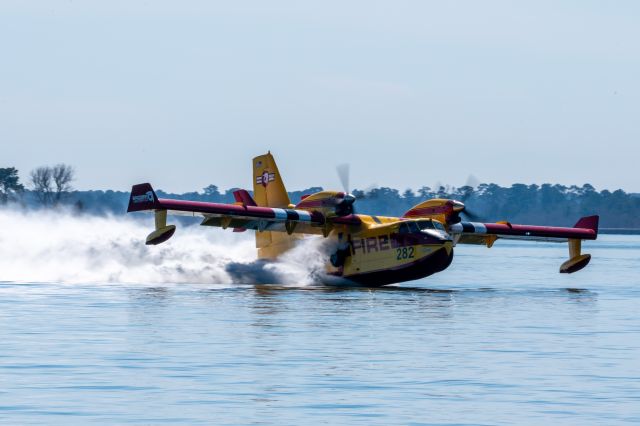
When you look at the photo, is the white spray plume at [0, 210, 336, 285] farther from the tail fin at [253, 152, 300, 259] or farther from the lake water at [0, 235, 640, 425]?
the lake water at [0, 235, 640, 425]

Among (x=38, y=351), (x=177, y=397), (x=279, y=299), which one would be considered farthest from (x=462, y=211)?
(x=177, y=397)

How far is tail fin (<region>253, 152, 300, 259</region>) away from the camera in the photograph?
4900 cm

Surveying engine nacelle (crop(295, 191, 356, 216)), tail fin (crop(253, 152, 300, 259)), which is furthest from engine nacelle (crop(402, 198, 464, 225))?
tail fin (crop(253, 152, 300, 259))

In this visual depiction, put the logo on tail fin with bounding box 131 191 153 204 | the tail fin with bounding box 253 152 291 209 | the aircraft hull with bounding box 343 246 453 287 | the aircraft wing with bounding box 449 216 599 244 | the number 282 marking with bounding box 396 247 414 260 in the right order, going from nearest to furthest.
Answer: the logo on tail fin with bounding box 131 191 153 204, the aircraft hull with bounding box 343 246 453 287, the number 282 marking with bounding box 396 247 414 260, the aircraft wing with bounding box 449 216 599 244, the tail fin with bounding box 253 152 291 209

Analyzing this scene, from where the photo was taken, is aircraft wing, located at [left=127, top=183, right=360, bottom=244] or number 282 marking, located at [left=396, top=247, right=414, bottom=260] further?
number 282 marking, located at [left=396, top=247, right=414, bottom=260]

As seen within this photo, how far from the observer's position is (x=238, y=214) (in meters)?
43.3

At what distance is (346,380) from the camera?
19.4 metres

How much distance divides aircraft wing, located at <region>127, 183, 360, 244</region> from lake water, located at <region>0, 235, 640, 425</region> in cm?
471

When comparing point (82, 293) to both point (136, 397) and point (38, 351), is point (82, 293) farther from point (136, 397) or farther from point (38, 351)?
point (136, 397)

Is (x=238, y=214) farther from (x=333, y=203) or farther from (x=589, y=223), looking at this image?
Answer: (x=589, y=223)

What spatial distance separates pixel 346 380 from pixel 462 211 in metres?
28.2

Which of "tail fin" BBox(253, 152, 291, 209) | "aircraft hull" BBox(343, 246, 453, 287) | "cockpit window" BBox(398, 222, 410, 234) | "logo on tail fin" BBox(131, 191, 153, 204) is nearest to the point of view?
"logo on tail fin" BBox(131, 191, 153, 204)

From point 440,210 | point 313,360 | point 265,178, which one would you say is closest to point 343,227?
point 440,210

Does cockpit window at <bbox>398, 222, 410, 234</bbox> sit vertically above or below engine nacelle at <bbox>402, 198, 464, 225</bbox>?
below
